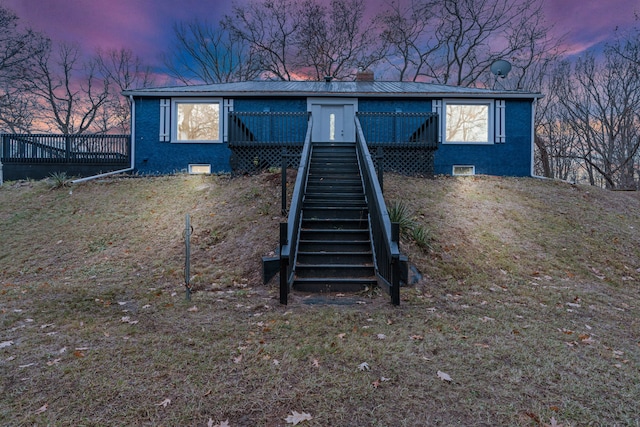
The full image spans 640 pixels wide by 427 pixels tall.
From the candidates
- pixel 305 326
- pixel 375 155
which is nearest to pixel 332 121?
pixel 375 155

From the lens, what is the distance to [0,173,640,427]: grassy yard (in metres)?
2.44

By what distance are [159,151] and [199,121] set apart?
1852 millimetres

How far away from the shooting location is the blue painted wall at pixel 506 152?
13.2 metres

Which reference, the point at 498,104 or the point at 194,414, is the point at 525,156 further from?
the point at 194,414

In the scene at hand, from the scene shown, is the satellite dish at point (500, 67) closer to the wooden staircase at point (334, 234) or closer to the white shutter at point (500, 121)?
the white shutter at point (500, 121)

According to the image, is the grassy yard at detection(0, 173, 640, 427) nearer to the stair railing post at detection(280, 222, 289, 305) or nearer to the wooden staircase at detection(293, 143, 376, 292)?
the stair railing post at detection(280, 222, 289, 305)

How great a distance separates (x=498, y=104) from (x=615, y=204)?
5156 millimetres

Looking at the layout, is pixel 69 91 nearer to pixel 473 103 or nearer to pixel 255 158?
pixel 255 158

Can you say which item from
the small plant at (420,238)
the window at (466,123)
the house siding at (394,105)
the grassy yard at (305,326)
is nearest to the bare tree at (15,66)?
the grassy yard at (305,326)

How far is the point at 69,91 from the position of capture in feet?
83.0

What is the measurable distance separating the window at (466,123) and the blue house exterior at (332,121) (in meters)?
0.04

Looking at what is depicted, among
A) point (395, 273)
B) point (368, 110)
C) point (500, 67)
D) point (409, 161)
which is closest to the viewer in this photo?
point (395, 273)

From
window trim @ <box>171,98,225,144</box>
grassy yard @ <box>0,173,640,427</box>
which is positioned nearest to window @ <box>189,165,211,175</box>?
window trim @ <box>171,98,225,144</box>

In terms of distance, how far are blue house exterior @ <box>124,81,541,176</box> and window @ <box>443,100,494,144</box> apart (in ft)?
0.12
